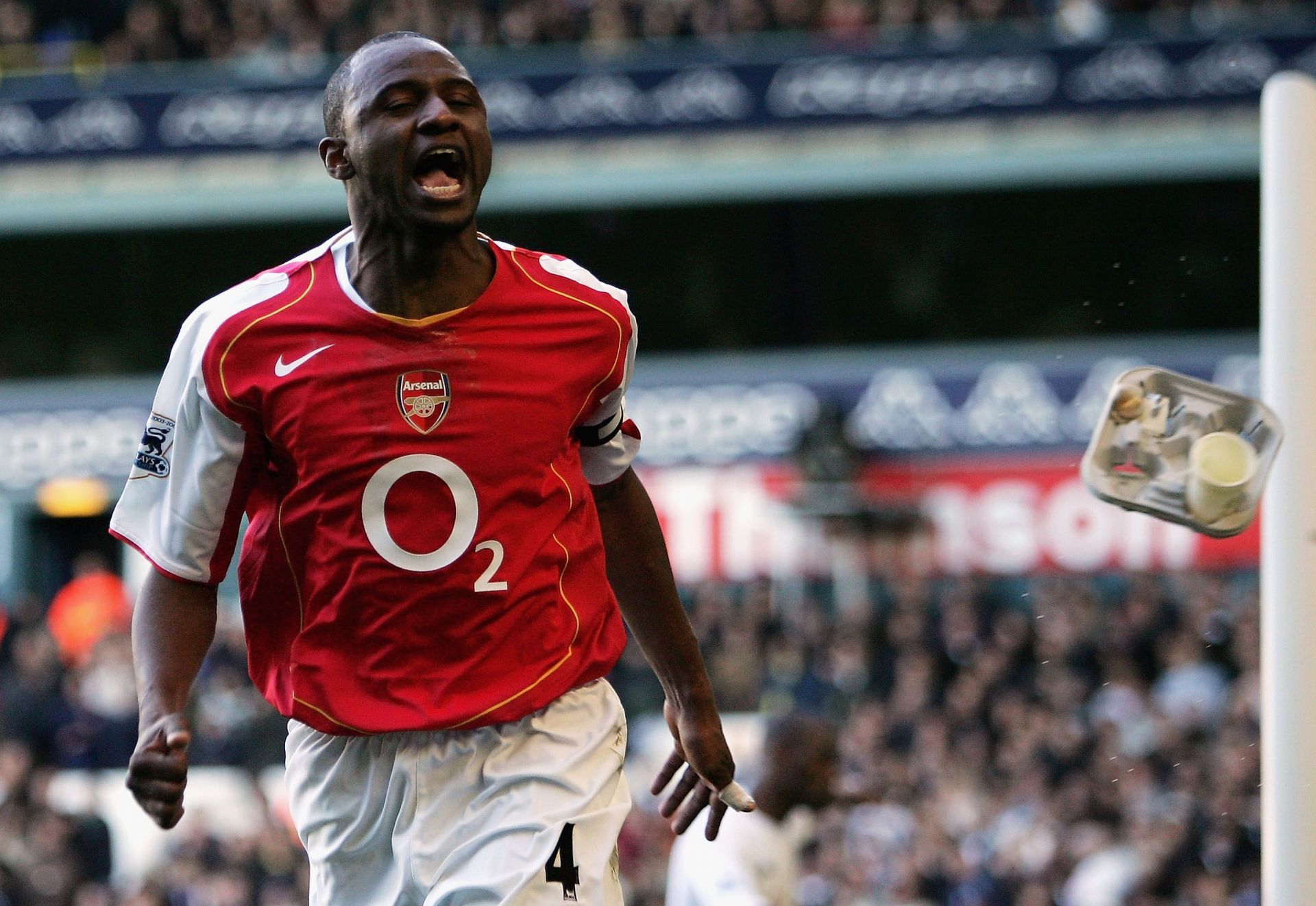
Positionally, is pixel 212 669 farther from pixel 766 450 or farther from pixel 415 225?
pixel 415 225

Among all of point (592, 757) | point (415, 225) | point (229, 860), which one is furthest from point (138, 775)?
point (229, 860)

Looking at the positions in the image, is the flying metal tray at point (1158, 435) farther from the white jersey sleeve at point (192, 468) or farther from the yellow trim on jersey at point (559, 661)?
the white jersey sleeve at point (192, 468)

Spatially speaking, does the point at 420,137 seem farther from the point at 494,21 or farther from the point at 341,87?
the point at 494,21

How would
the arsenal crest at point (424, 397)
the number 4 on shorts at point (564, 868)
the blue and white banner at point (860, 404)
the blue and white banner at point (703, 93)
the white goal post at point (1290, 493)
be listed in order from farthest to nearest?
the blue and white banner at point (860, 404)
the blue and white banner at point (703, 93)
the white goal post at point (1290, 493)
the arsenal crest at point (424, 397)
the number 4 on shorts at point (564, 868)

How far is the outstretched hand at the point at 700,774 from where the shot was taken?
3.65m

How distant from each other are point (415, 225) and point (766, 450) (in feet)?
46.9

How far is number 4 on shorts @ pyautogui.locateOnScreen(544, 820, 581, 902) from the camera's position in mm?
3180

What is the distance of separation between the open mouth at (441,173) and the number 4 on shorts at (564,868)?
1.05 m

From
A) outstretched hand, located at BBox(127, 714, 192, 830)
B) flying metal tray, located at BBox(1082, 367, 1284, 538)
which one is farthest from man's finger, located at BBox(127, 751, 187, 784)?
flying metal tray, located at BBox(1082, 367, 1284, 538)

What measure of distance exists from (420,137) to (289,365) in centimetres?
43

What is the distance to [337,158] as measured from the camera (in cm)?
342

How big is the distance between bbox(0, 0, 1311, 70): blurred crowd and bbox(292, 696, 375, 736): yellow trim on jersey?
14703 millimetres

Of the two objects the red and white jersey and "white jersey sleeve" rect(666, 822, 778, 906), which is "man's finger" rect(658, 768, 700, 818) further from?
"white jersey sleeve" rect(666, 822, 778, 906)

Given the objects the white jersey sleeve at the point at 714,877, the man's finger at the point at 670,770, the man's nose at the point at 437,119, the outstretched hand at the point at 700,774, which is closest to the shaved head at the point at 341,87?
the man's nose at the point at 437,119
